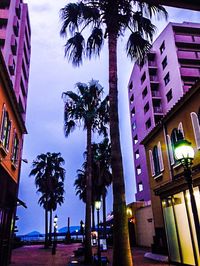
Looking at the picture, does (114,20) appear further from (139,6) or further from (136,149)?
(136,149)

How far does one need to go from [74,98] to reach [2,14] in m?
18.9

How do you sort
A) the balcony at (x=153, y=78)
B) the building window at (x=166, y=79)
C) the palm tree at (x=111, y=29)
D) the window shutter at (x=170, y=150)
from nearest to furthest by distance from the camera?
the palm tree at (x=111, y=29) → the window shutter at (x=170, y=150) → the building window at (x=166, y=79) → the balcony at (x=153, y=78)

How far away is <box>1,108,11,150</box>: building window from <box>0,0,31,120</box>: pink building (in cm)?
1563

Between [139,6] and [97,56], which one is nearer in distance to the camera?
[139,6]

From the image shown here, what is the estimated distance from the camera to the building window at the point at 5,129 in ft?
38.0

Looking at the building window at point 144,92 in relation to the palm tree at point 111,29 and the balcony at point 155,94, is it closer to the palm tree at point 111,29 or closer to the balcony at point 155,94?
the balcony at point 155,94

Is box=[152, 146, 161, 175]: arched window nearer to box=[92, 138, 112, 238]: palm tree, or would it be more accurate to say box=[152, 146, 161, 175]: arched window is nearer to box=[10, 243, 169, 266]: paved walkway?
box=[10, 243, 169, 266]: paved walkway

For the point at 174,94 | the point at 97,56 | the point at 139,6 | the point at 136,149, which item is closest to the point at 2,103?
the point at 97,56

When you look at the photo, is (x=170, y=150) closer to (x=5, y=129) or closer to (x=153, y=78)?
(x=5, y=129)

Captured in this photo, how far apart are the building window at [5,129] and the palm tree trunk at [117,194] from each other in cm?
535

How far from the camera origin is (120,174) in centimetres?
827

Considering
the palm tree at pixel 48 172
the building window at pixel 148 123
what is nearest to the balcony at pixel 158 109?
the building window at pixel 148 123

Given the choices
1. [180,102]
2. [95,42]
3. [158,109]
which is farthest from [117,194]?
[158,109]

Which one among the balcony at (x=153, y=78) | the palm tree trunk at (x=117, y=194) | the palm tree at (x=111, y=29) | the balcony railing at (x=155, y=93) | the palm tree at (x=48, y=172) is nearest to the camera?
the palm tree trunk at (x=117, y=194)
